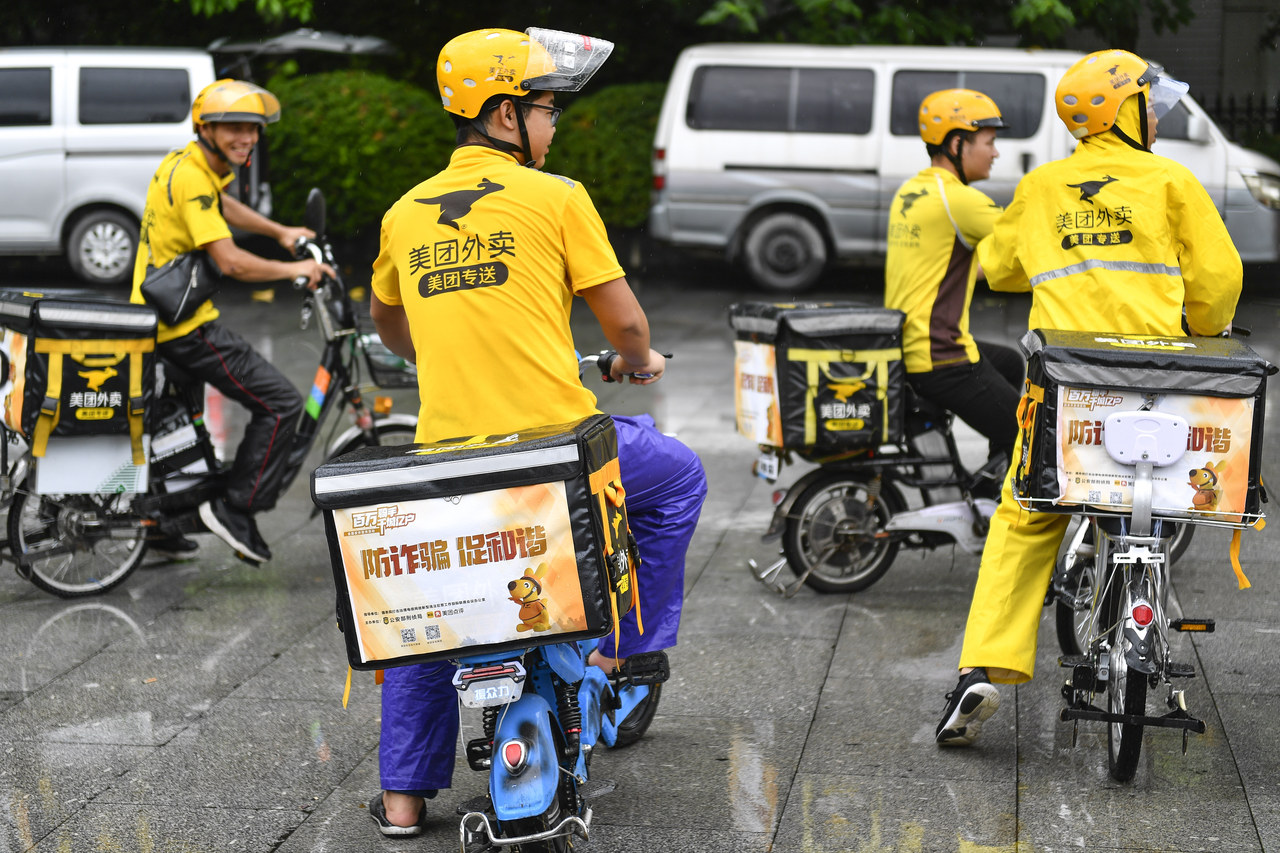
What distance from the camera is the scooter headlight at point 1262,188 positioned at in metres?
12.7

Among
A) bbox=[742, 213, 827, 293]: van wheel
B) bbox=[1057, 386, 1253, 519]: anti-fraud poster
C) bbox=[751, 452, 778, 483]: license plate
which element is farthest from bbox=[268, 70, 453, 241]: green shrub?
bbox=[1057, 386, 1253, 519]: anti-fraud poster

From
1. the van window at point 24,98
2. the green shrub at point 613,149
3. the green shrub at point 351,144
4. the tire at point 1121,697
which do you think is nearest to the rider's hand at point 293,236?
the tire at point 1121,697

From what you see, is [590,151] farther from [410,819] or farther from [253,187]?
[410,819]

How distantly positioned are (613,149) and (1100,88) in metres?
11.4

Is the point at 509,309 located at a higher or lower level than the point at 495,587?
higher

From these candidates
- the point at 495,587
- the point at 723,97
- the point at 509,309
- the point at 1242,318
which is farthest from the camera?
the point at 723,97

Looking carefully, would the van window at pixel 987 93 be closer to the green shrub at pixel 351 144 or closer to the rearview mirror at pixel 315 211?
the green shrub at pixel 351 144

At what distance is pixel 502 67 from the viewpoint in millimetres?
3205

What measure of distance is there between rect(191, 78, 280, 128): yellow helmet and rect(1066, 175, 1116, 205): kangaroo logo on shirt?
119 inches

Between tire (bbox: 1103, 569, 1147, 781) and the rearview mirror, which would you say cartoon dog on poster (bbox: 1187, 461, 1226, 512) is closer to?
tire (bbox: 1103, 569, 1147, 781)

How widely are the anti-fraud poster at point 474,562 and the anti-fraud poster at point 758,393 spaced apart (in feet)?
8.02

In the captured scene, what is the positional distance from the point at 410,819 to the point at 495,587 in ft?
3.29

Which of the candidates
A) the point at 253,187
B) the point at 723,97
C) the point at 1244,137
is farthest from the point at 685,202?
the point at 1244,137

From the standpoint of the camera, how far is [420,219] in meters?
3.23
